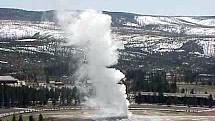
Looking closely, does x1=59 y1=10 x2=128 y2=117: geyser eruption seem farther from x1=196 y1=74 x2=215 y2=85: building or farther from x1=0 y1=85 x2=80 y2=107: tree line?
x1=196 y1=74 x2=215 y2=85: building

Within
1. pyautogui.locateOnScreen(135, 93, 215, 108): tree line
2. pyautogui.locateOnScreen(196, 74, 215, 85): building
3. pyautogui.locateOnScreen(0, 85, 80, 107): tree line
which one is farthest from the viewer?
pyautogui.locateOnScreen(196, 74, 215, 85): building

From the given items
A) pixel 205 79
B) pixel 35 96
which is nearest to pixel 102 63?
pixel 35 96

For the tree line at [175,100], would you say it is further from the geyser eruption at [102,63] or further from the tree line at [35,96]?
the geyser eruption at [102,63]

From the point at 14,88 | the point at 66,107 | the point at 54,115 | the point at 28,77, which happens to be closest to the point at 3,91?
the point at 14,88

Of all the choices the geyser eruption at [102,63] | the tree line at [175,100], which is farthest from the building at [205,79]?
the geyser eruption at [102,63]

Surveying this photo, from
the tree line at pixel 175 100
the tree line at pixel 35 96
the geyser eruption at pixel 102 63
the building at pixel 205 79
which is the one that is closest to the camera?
the geyser eruption at pixel 102 63

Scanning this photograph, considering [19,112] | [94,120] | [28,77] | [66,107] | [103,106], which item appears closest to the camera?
[94,120]

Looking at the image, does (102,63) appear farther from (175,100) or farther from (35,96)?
(175,100)

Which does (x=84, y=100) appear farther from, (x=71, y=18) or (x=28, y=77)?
(x=28, y=77)

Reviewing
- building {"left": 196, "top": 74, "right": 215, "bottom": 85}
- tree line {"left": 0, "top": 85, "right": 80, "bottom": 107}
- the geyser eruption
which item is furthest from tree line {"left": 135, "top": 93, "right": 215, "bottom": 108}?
building {"left": 196, "top": 74, "right": 215, "bottom": 85}
